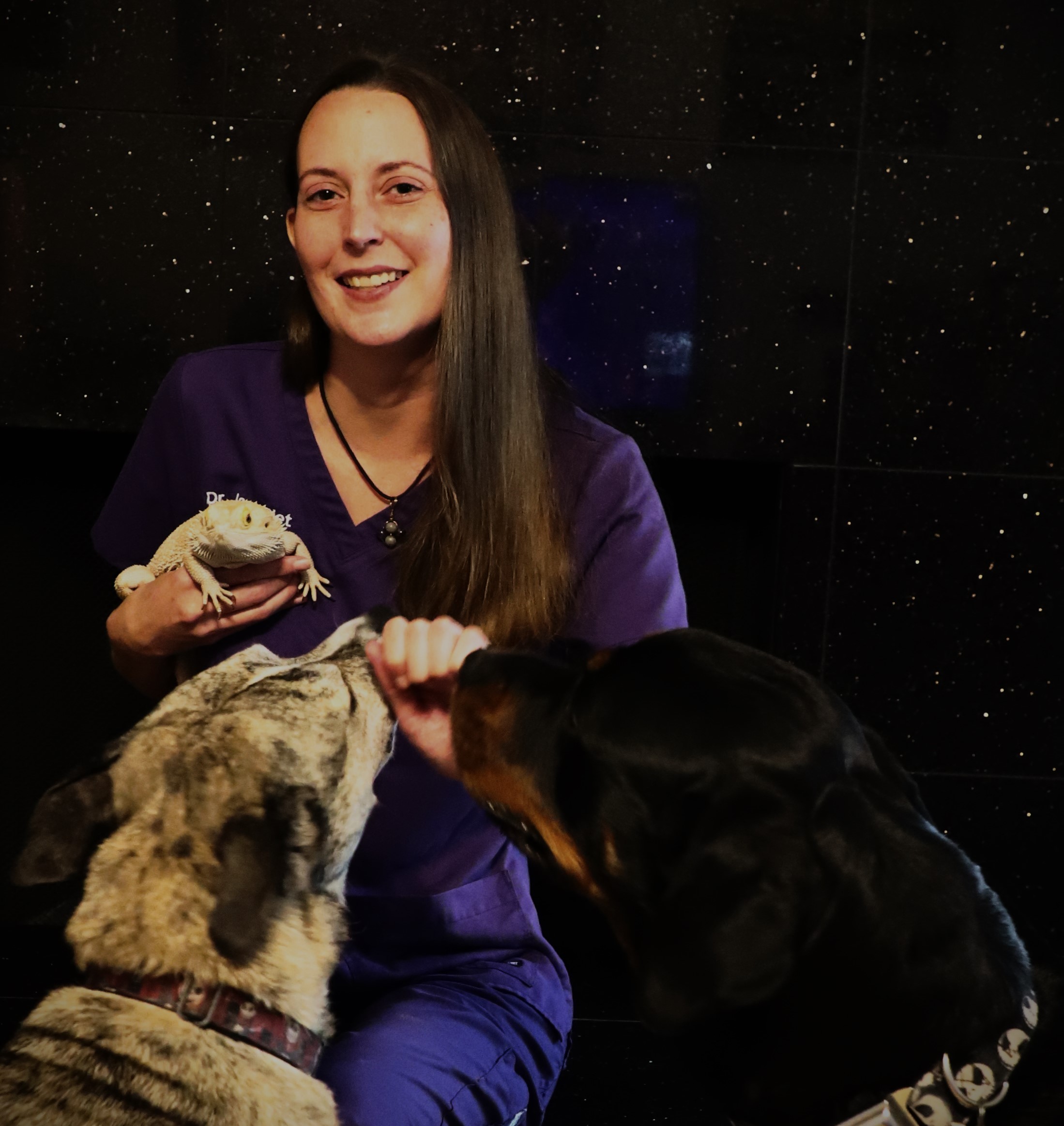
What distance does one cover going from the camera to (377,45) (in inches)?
103

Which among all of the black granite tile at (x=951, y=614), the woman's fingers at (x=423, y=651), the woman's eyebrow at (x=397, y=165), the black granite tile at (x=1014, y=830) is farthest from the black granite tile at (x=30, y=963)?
the black granite tile at (x=1014, y=830)

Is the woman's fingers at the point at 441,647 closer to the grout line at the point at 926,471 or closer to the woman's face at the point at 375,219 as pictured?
the woman's face at the point at 375,219

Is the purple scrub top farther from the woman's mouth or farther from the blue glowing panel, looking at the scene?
the blue glowing panel

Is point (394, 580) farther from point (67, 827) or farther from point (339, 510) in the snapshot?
point (67, 827)

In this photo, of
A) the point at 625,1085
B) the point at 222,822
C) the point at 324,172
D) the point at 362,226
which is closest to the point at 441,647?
the point at 222,822

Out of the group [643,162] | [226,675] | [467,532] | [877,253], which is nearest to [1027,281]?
[877,253]

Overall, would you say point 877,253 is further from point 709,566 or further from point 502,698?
point 502,698

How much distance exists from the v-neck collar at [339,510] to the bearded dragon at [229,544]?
3.0 inches

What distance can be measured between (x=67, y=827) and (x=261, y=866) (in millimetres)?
236

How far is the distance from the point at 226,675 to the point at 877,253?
1.85 m

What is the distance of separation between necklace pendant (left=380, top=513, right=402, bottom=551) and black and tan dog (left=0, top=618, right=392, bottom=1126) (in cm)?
35

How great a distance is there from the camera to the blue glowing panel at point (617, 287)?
2.71 meters

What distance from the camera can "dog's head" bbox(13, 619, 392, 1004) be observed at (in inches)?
51.8

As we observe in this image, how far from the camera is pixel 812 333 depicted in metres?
2.76
